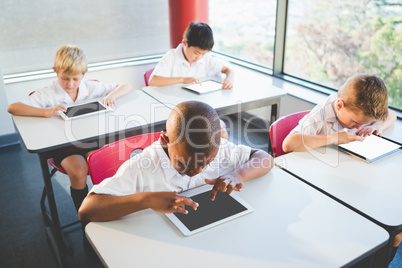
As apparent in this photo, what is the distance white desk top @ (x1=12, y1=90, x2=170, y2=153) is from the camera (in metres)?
1.89

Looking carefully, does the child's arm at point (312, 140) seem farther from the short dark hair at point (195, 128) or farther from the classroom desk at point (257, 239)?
the short dark hair at point (195, 128)

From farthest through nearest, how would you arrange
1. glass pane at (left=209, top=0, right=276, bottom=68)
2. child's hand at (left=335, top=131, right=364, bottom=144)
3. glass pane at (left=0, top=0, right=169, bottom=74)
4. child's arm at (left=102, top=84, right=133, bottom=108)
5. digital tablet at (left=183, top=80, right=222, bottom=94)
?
glass pane at (left=209, top=0, right=276, bottom=68) < glass pane at (left=0, top=0, right=169, bottom=74) < digital tablet at (left=183, top=80, right=222, bottom=94) < child's arm at (left=102, top=84, right=133, bottom=108) < child's hand at (left=335, top=131, right=364, bottom=144)

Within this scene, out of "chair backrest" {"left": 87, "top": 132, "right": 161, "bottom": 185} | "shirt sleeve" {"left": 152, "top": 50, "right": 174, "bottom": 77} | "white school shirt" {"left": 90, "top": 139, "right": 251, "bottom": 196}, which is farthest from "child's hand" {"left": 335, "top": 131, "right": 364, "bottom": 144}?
"shirt sleeve" {"left": 152, "top": 50, "right": 174, "bottom": 77}

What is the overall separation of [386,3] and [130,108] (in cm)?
206

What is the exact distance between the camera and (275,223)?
1.25 metres

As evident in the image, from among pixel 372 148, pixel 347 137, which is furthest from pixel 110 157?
pixel 372 148

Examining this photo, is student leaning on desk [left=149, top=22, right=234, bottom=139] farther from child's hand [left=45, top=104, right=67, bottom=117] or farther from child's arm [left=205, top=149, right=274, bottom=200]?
child's arm [left=205, top=149, right=274, bottom=200]

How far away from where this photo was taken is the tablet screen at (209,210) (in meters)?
1.25

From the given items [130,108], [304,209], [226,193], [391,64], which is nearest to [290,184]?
[304,209]

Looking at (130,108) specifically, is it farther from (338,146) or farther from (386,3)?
(386,3)

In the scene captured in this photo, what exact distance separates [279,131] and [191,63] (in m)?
1.30

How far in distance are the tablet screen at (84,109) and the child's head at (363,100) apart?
4.52 feet

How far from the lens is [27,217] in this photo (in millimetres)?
2465

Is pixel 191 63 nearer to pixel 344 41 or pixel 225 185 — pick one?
pixel 344 41
